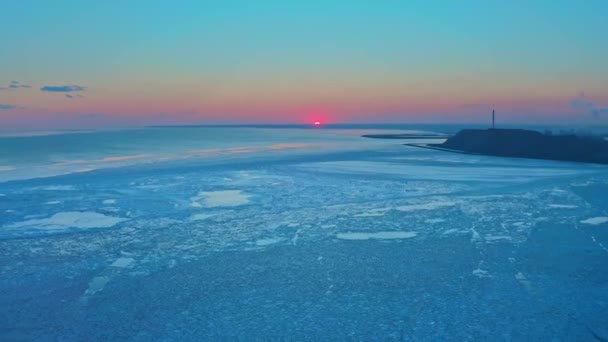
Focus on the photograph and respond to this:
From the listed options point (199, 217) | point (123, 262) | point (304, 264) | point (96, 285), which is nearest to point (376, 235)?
point (304, 264)

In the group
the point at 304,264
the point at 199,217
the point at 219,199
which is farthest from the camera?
the point at 219,199

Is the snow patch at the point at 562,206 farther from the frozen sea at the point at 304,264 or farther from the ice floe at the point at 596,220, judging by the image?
the ice floe at the point at 596,220

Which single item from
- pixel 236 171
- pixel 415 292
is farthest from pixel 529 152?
pixel 415 292

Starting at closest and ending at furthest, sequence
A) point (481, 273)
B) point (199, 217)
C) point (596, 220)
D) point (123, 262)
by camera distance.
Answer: point (481, 273) → point (123, 262) → point (596, 220) → point (199, 217)

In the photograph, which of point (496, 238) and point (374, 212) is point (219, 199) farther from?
point (496, 238)

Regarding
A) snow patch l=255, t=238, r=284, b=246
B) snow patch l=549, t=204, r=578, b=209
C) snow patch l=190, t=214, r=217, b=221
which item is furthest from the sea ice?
snow patch l=549, t=204, r=578, b=209

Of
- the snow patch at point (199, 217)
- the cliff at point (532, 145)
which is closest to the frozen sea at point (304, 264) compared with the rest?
the snow patch at point (199, 217)

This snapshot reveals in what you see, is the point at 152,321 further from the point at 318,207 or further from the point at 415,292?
the point at 318,207
